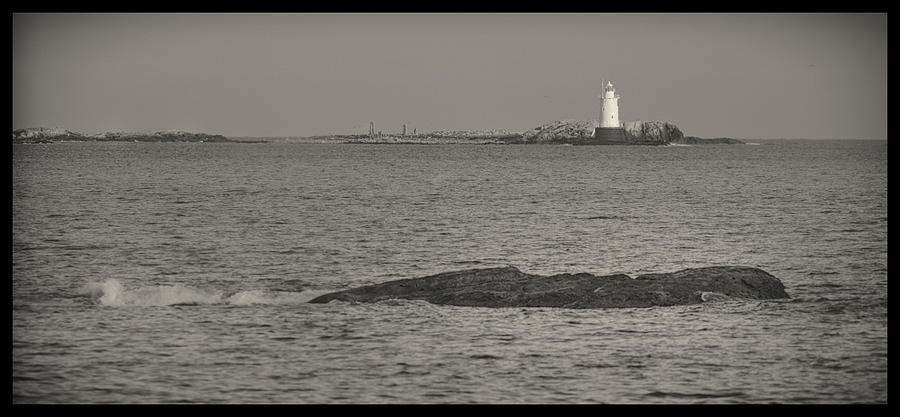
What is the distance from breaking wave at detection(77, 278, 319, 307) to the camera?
1097 inches

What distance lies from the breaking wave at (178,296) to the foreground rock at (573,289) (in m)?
1.33

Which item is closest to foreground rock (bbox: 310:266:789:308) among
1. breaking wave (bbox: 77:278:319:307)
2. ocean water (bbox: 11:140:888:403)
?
ocean water (bbox: 11:140:888:403)

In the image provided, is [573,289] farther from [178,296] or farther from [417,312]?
[178,296]

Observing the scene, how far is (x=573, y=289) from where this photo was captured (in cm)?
2745

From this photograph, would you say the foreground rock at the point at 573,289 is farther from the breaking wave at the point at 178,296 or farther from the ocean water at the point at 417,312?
the breaking wave at the point at 178,296

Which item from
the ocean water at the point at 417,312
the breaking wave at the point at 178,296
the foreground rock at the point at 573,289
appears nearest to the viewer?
the ocean water at the point at 417,312

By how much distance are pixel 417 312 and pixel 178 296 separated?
6487 mm

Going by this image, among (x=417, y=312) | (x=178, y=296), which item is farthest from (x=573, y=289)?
(x=178, y=296)

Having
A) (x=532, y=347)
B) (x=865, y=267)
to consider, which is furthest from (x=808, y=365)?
(x=865, y=267)

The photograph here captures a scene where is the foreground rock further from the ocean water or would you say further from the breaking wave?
the breaking wave

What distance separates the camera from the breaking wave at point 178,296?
1097 inches

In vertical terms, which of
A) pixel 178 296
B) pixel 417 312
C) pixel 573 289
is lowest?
pixel 417 312

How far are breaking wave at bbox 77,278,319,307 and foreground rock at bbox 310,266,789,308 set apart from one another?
4.35 feet

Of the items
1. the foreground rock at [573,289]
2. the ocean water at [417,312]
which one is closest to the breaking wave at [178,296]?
the ocean water at [417,312]
